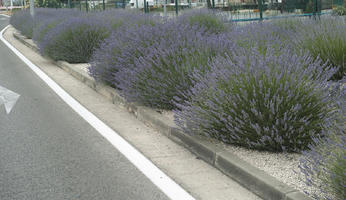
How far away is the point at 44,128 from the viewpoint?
7137 mm

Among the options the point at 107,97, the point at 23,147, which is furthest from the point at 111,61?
the point at 23,147

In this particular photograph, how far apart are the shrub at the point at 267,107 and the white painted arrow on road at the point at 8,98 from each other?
4.13 meters

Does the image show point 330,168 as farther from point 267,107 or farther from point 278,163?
point 267,107

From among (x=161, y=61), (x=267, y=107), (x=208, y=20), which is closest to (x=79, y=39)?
(x=208, y=20)

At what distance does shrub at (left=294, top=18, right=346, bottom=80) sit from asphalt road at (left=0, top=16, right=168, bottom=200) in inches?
149

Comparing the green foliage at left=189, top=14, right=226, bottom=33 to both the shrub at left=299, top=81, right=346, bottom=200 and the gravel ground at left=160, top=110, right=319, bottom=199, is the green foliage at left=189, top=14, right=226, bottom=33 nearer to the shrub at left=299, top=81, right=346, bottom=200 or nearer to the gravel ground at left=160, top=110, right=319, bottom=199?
the gravel ground at left=160, top=110, right=319, bottom=199

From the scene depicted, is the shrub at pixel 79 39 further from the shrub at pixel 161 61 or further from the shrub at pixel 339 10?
the shrub at pixel 339 10

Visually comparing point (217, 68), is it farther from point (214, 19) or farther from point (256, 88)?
point (214, 19)

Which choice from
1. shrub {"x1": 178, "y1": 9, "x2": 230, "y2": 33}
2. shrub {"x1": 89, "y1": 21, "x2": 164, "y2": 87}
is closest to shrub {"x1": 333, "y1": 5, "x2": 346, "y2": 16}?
shrub {"x1": 178, "y1": 9, "x2": 230, "y2": 33}

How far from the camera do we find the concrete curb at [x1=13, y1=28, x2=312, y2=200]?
4273 mm

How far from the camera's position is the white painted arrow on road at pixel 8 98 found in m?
8.73

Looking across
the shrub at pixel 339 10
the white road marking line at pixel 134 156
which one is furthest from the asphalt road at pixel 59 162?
the shrub at pixel 339 10

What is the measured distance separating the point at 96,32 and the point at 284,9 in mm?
5839

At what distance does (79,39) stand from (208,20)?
3.51 meters
